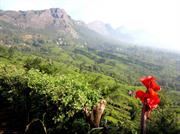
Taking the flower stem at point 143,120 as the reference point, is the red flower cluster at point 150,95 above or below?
above

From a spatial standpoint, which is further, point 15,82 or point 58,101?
point 15,82

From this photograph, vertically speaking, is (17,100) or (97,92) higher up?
(97,92)

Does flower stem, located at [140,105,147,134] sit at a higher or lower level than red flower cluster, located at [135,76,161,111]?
lower

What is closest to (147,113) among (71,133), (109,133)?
(109,133)

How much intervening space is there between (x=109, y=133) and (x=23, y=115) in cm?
1919

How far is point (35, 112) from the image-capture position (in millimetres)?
34500

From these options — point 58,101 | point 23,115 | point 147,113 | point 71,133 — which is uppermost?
point 147,113

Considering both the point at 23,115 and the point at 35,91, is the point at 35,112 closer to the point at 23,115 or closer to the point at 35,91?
the point at 35,91

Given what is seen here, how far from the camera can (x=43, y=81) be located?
107 ft

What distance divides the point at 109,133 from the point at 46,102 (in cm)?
933

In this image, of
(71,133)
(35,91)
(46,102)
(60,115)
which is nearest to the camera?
(71,133)

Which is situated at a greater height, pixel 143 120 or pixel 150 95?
pixel 150 95

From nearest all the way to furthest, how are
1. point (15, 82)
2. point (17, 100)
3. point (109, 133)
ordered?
point (109, 133)
point (17, 100)
point (15, 82)

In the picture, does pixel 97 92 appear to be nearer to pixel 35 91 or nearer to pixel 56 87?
pixel 56 87
